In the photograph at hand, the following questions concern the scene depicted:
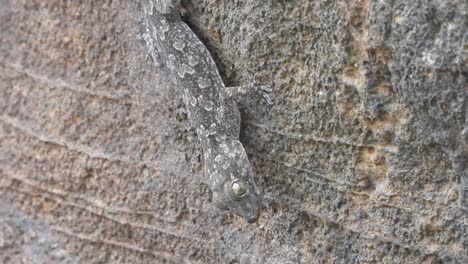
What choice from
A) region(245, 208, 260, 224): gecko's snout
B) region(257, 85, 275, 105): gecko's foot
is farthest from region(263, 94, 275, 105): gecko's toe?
region(245, 208, 260, 224): gecko's snout

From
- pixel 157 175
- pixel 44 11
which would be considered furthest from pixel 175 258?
pixel 44 11

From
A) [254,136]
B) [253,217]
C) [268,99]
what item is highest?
[268,99]

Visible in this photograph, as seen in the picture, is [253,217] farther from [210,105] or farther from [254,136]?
[210,105]

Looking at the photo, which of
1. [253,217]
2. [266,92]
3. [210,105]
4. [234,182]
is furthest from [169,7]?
[253,217]

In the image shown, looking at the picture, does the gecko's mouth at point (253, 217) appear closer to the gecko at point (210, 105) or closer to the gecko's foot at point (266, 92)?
the gecko at point (210, 105)

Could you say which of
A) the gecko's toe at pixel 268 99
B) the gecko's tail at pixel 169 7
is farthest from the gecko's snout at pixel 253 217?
the gecko's tail at pixel 169 7

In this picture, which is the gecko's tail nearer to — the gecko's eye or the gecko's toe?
the gecko's toe

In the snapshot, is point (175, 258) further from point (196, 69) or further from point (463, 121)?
point (463, 121)
